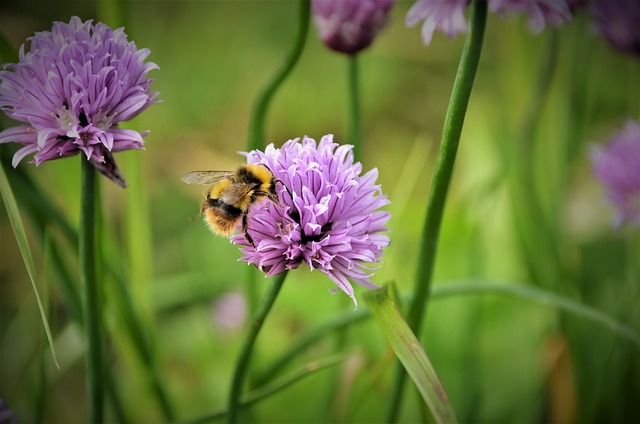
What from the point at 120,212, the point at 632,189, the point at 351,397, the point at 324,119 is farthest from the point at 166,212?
the point at 632,189

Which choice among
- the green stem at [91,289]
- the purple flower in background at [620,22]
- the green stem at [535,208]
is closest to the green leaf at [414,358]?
the green stem at [91,289]

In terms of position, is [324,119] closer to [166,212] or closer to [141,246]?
[166,212]

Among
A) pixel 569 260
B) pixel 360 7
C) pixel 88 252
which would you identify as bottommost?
pixel 569 260

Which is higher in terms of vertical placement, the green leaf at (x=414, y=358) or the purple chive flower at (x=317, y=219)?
the purple chive flower at (x=317, y=219)

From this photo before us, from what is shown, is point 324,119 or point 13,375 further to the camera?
point 324,119

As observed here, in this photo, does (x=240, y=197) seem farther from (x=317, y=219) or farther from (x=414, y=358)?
(x=414, y=358)

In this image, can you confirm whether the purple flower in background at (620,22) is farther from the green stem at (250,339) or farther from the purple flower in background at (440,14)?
the green stem at (250,339)

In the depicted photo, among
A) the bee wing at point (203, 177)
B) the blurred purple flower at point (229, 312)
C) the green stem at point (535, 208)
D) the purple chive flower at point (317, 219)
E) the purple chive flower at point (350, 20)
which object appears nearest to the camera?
the purple chive flower at point (317, 219)
